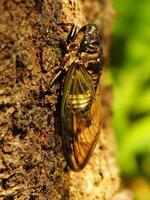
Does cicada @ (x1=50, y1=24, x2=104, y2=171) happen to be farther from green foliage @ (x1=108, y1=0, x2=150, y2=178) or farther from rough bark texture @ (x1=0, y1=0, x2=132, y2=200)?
green foliage @ (x1=108, y1=0, x2=150, y2=178)

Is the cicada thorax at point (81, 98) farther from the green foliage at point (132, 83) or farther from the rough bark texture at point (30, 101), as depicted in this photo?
the green foliage at point (132, 83)

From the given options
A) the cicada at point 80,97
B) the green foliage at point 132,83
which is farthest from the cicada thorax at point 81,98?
the green foliage at point 132,83

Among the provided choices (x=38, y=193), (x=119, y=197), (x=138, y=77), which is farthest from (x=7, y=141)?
(x=138, y=77)

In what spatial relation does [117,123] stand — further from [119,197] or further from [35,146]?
[35,146]

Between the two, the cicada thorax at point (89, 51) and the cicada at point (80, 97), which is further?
the cicada thorax at point (89, 51)

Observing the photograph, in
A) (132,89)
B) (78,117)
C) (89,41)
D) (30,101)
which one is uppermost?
(89,41)

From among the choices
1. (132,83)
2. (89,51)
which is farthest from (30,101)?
(132,83)

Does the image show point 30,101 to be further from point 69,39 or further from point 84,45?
point 84,45
